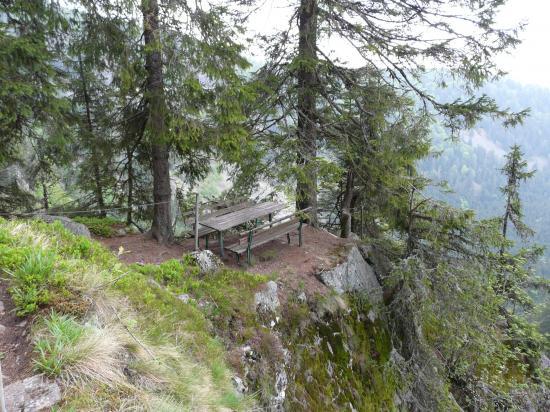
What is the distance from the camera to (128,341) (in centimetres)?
328

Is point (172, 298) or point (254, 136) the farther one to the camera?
point (254, 136)

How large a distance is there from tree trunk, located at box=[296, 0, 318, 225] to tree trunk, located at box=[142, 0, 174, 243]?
3064mm

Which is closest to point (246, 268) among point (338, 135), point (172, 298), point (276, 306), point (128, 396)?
point (276, 306)

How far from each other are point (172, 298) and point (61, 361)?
2.59 meters

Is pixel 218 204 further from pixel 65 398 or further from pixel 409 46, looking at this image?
pixel 65 398

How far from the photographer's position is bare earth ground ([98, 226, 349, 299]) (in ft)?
25.8

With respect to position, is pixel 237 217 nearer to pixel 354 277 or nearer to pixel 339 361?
pixel 354 277

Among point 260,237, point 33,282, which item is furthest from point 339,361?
point 33,282

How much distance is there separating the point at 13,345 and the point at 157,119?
5.40 meters

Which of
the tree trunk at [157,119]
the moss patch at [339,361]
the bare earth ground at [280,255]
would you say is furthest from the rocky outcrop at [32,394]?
the tree trunk at [157,119]

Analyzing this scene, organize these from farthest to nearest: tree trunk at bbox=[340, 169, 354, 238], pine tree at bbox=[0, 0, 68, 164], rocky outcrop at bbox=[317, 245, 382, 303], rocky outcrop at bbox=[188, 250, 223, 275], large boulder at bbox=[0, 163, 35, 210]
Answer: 1. tree trunk at bbox=[340, 169, 354, 238]
2. large boulder at bbox=[0, 163, 35, 210]
3. rocky outcrop at bbox=[317, 245, 382, 303]
4. rocky outcrop at bbox=[188, 250, 223, 275]
5. pine tree at bbox=[0, 0, 68, 164]

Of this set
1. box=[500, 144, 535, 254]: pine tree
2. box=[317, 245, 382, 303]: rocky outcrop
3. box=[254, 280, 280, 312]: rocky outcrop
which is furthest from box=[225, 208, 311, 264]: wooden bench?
box=[500, 144, 535, 254]: pine tree

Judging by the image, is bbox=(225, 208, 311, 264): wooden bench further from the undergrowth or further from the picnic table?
the undergrowth

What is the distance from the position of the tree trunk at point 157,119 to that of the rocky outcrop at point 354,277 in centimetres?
385
